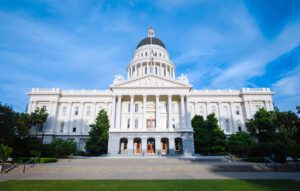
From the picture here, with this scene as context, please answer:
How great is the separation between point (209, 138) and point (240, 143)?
5139mm

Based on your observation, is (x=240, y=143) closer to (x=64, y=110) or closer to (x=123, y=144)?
(x=123, y=144)

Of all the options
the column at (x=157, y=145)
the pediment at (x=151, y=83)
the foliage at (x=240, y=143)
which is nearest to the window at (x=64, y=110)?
the pediment at (x=151, y=83)

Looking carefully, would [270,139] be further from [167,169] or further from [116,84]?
[116,84]

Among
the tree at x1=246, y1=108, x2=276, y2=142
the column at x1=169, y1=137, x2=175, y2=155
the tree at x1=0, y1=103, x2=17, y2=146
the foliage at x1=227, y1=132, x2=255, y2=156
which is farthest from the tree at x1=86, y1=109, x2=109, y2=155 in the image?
the tree at x1=246, y1=108, x2=276, y2=142

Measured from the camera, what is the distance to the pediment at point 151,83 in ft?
128

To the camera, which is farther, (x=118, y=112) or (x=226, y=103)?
(x=226, y=103)

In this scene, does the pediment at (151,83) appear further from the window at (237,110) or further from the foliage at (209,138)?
the window at (237,110)

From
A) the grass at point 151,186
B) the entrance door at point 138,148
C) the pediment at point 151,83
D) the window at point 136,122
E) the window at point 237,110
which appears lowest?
the grass at point 151,186

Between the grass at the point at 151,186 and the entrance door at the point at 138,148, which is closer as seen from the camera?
the grass at the point at 151,186

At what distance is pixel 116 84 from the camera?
39.0 metres

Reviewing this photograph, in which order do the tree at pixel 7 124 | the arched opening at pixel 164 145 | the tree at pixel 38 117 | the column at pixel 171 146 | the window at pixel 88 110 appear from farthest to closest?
1. the window at pixel 88 110
2. the tree at pixel 38 117
3. the arched opening at pixel 164 145
4. the column at pixel 171 146
5. the tree at pixel 7 124

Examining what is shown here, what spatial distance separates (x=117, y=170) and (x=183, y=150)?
2032 cm

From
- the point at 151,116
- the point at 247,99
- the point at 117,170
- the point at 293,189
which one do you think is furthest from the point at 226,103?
the point at 293,189

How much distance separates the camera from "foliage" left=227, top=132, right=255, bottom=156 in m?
29.9
